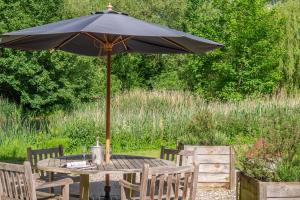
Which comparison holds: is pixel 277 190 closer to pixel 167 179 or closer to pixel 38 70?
pixel 167 179

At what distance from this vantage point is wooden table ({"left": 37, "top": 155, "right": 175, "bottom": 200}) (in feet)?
16.7

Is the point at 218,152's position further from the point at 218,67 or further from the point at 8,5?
the point at 8,5

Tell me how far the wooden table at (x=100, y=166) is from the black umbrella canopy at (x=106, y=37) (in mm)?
1306

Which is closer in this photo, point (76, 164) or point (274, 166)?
point (76, 164)

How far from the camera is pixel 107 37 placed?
20.3ft

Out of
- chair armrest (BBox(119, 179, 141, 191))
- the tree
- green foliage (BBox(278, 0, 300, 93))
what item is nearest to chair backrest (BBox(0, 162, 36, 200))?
chair armrest (BBox(119, 179, 141, 191))

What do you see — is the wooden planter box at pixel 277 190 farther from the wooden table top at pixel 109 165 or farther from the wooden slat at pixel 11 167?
the wooden slat at pixel 11 167

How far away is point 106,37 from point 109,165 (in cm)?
153

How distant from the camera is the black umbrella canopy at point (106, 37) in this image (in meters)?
4.90

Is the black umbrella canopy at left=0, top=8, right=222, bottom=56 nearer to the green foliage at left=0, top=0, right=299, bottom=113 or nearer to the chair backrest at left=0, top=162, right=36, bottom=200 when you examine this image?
the chair backrest at left=0, top=162, right=36, bottom=200

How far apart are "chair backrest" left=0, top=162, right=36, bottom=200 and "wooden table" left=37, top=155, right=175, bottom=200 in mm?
472

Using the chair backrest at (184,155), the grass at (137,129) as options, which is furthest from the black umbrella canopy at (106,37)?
the grass at (137,129)

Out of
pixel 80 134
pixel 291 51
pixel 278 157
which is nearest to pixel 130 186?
pixel 278 157

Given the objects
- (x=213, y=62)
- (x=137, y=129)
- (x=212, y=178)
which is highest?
(x=213, y=62)
